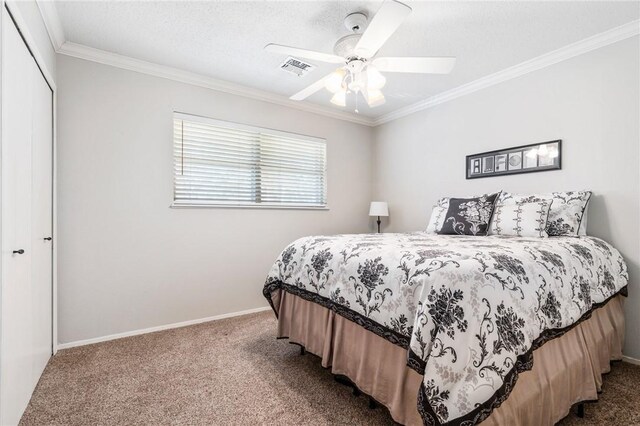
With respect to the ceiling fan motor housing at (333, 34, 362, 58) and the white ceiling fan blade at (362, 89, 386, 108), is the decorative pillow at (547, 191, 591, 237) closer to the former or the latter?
the white ceiling fan blade at (362, 89, 386, 108)

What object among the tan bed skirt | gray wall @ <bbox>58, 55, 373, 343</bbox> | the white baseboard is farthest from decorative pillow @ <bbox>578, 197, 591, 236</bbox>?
the white baseboard

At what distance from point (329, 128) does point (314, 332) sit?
2.72 metres

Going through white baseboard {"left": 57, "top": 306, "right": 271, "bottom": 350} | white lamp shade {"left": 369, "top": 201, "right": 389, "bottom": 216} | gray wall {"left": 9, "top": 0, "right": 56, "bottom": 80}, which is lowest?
white baseboard {"left": 57, "top": 306, "right": 271, "bottom": 350}

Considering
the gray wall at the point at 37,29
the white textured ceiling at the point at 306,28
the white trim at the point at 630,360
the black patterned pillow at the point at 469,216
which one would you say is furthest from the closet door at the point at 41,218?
the white trim at the point at 630,360

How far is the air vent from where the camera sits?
2.69 metres

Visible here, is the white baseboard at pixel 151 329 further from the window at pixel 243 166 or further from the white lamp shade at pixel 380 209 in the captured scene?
the white lamp shade at pixel 380 209

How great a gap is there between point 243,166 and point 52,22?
1.79 meters

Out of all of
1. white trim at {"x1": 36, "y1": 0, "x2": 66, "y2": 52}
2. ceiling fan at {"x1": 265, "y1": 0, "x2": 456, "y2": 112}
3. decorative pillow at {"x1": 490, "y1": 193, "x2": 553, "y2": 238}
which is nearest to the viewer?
ceiling fan at {"x1": 265, "y1": 0, "x2": 456, "y2": 112}

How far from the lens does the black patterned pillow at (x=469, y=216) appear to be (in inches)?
103

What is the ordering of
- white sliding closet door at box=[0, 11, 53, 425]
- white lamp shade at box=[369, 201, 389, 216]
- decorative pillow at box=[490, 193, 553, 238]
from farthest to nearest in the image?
white lamp shade at box=[369, 201, 389, 216]
decorative pillow at box=[490, 193, 553, 238]
white sliding closet door at box=[0, 11, 53, 425]

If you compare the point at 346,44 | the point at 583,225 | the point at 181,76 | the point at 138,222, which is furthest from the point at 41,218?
the point at 583,225

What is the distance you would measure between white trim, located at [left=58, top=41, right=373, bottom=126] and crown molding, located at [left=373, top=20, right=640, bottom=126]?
3.60 ft

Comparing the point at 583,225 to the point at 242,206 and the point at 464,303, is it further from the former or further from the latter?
the point at 242,206

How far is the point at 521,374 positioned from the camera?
1228mm
